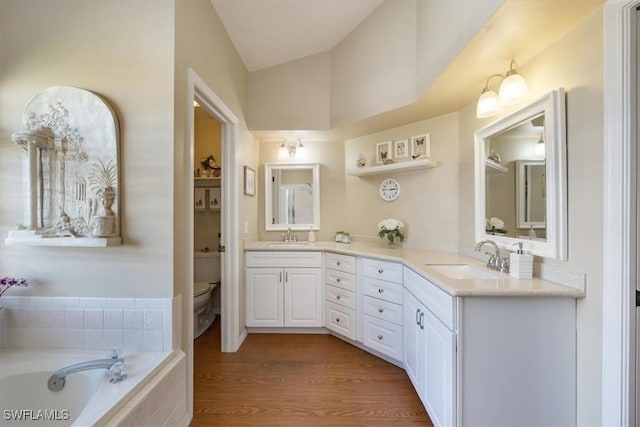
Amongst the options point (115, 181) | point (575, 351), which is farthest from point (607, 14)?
point (115, 181)

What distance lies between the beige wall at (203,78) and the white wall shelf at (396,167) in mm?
1234

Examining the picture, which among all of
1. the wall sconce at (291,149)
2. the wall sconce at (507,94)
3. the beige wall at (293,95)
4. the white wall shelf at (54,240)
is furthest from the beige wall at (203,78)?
the wall sconce at (507,94)

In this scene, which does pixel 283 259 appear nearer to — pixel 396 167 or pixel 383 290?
pixel 383 290

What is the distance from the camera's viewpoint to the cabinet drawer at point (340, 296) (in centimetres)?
251

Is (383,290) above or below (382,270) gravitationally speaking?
below

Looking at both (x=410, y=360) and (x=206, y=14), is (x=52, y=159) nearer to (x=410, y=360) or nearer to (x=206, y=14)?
(x=206, y=14)

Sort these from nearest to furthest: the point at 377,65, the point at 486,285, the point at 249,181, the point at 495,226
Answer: the point at 486,285 → the point at 495,226 → the point at 377,65 → the point at 249,181

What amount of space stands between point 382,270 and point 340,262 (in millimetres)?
485

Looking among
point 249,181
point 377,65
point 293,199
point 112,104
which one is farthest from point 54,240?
point 377,65

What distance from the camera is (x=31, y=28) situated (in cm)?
145

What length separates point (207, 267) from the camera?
325cm

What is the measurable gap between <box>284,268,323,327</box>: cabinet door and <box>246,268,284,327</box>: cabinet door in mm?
72

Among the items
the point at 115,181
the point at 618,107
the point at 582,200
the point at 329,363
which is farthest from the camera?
the point at 329,363

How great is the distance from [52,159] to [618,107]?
2.74 meters
